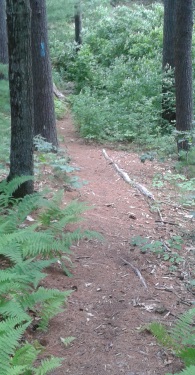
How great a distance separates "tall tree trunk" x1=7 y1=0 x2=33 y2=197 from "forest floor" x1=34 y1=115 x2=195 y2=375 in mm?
1060

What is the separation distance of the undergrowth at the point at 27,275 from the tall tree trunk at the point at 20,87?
14.2 inches

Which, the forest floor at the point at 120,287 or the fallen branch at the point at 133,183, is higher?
the fallen branch at the point at 133,183

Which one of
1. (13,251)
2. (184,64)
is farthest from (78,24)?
(13,251)

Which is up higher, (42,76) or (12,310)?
(42,76)

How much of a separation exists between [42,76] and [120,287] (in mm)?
5913

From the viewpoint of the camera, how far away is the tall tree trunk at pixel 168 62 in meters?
13.2

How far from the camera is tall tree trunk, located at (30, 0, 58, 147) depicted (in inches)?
353

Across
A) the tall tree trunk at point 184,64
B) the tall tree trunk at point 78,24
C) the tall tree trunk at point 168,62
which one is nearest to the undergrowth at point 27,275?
the tall tree trunk at point 184,64

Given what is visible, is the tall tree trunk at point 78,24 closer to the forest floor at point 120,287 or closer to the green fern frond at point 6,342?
the forest floor at point 120,287


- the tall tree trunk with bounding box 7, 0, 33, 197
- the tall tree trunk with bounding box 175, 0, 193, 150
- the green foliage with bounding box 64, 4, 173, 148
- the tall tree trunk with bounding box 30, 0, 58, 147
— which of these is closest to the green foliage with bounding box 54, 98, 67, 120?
the green foliage with bounding box 64, 4, 173, 148

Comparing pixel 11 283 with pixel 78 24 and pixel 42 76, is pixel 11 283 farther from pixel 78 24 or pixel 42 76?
pixel 78 24

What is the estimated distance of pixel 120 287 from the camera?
450cm

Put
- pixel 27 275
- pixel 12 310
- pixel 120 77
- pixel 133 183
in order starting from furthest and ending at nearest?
pixel 120 77 → pixel 133 183 → pixel 27 275 → pixel 12 310

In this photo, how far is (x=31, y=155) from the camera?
5.79 metres
